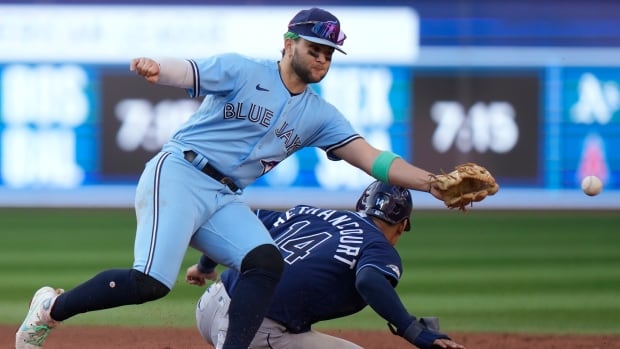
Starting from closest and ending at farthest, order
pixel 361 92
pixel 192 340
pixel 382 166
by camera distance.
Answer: pixel 382 166, pixel 192 340, pixel 361 92

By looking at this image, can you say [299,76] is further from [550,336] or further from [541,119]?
[541,119]

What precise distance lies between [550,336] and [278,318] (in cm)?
249

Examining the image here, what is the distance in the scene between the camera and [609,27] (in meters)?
13.6

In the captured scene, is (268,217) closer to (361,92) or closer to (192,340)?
(192,340)

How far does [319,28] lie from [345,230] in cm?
77

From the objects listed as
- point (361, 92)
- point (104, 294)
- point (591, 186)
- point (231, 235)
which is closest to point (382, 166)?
point (231, 235)

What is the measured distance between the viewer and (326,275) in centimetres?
402

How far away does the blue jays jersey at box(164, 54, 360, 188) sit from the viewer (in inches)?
161

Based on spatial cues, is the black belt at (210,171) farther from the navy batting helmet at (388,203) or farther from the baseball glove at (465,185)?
the baseball glove at (465,185)

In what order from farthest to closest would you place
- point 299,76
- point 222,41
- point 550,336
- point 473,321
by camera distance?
point 222,41 → point 473,321 → point 550,336 → point 299,76

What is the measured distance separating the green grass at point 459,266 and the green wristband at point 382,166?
232 centimetres

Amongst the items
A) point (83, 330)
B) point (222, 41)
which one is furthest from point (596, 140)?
point (83, 330)

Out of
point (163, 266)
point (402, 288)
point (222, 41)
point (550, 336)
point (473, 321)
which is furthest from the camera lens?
point (222, 41)

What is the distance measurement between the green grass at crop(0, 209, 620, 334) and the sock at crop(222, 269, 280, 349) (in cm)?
274
